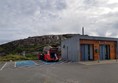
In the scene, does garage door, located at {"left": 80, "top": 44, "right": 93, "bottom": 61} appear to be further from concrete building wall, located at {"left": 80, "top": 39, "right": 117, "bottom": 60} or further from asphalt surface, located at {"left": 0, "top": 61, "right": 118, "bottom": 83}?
asphalt surface, located at {"left": 0, "top": 61, "right": 118, "bottom": 83}

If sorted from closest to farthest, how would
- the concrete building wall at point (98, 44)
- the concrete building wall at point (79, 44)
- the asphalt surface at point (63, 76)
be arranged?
the asphalt surface at point (63, 76) < the concrete building wall at point (79, 44) < the concrete building wall at point (98, 44)

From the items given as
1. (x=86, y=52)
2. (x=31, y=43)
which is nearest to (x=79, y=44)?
(x=86, y=52)

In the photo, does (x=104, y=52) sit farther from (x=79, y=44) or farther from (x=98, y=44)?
(x=79, y=44)

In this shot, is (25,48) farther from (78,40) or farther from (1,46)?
Answer: (78,40)

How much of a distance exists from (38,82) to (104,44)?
63.2 feet

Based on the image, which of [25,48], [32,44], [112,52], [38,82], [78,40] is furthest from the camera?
[32,44]

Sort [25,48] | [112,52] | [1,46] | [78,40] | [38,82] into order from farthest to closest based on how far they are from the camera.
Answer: [1,46] < [25,48] < [112,52] < [78,40] < [38,82]

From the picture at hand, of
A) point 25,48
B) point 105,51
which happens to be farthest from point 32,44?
point 105,51

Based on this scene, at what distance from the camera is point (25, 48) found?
2158 inches

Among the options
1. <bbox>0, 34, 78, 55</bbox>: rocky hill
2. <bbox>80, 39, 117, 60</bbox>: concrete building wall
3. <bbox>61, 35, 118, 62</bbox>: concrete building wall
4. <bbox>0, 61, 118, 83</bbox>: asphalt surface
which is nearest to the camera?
<bbox>0, 61, 118, 83</bbox>: asphalt surface

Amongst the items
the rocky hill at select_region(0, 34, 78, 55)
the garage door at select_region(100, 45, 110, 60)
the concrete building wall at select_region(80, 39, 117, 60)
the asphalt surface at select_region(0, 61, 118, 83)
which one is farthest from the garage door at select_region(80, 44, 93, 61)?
the rocky hill at select_region(0, 34, 78, 55)

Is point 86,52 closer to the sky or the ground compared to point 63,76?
closer to the ground

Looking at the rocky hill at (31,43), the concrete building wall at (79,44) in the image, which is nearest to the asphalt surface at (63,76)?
the concrete building wall at (79,44)

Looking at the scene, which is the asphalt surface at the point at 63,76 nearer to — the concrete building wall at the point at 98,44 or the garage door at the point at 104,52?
the concrete building wall at the point at 98,44
